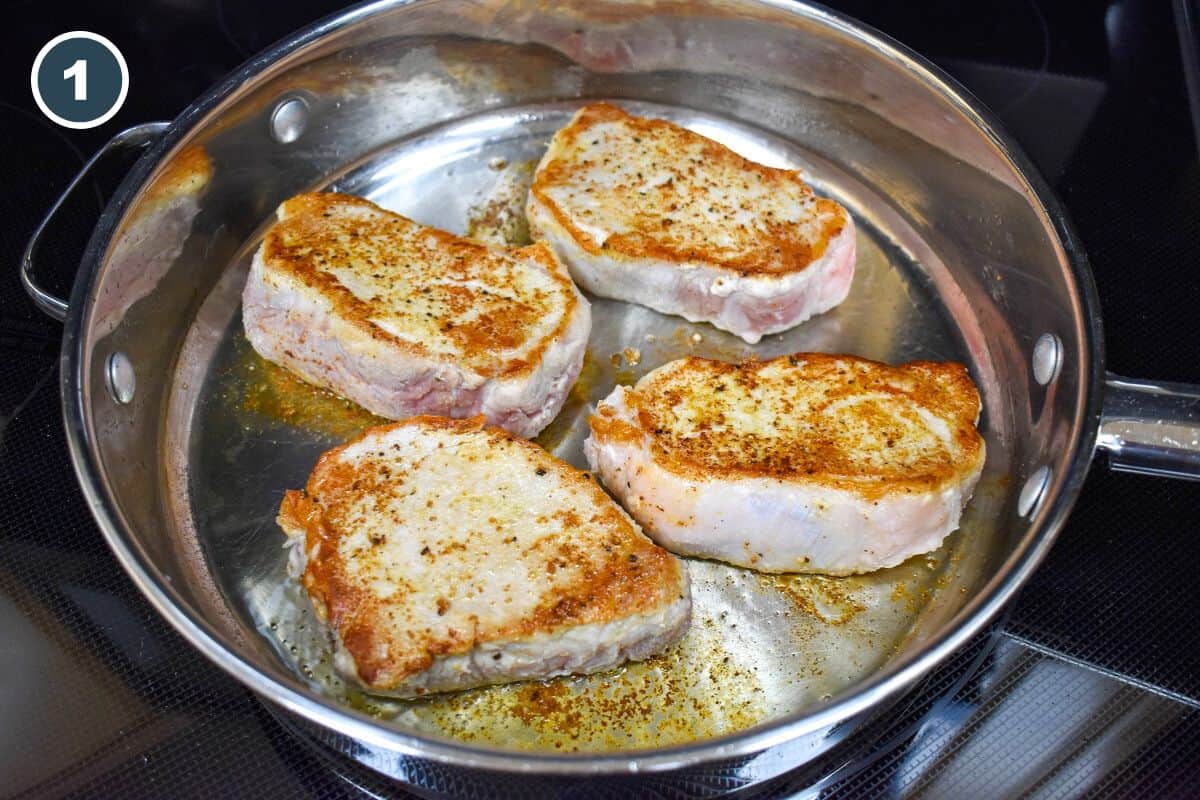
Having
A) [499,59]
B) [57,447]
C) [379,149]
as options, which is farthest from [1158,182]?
[57,447]

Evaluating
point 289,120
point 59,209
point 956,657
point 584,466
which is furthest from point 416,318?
point 956,657

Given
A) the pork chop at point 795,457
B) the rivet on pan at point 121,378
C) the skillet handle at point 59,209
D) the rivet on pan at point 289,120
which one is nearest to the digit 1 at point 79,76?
the skillet handle at point 59,209

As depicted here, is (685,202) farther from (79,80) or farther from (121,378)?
(79,80)

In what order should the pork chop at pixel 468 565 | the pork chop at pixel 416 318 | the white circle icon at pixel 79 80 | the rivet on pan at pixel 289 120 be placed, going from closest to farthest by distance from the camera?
the pork chop at pixel 468 565, the pork chop at pixel 416 318, the rivet on pan at pixel 289 120, the white circle icon at pixel 79 80

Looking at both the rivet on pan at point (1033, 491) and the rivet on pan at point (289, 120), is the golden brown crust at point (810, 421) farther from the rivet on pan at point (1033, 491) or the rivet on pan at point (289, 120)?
the rivet on pan at point (289, 120)

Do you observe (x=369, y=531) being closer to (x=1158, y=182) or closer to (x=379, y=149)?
(x=379, y=149)

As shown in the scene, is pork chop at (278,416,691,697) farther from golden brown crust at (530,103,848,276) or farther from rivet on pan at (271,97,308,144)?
rivet on pan at (271,97,308,144)

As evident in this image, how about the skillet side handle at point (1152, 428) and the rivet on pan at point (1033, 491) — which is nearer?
the skillet side handle at point (1152, 428)
